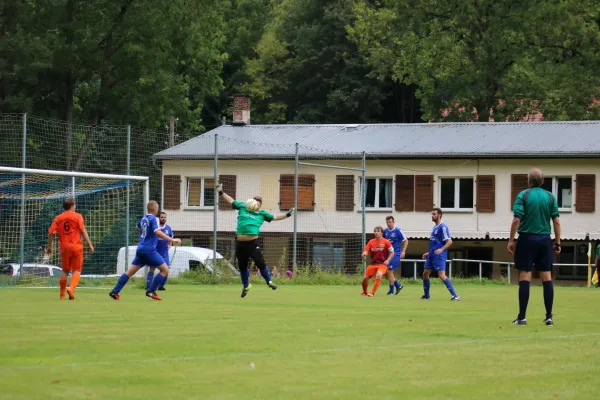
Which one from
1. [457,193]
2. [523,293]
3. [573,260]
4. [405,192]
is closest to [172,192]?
[405,192]

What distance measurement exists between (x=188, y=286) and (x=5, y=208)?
4982mm

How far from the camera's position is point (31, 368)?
9617 millimetres

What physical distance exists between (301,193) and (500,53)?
14367 millimetres

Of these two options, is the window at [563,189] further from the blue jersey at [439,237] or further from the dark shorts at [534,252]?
the dark shorts at [534,252]

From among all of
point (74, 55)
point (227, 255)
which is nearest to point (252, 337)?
point (227, 255)

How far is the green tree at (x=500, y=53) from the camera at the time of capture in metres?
58.7

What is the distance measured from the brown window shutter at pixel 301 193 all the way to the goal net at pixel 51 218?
2058 centimetres

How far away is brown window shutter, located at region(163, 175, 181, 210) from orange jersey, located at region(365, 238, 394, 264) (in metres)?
25.9

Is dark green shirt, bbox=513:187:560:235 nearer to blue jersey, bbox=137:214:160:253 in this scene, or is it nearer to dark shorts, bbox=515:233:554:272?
dark shorts, bbox=515:233:554:272

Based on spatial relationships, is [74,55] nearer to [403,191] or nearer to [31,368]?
[403,191]

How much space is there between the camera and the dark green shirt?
15.0m

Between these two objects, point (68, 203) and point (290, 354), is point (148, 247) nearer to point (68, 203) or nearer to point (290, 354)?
point (68, 203)

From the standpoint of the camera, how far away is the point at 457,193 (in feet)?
177

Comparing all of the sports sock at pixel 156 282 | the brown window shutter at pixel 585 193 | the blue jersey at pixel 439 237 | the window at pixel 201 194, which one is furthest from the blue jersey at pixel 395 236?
the brown window shutter at pixel 585 193
